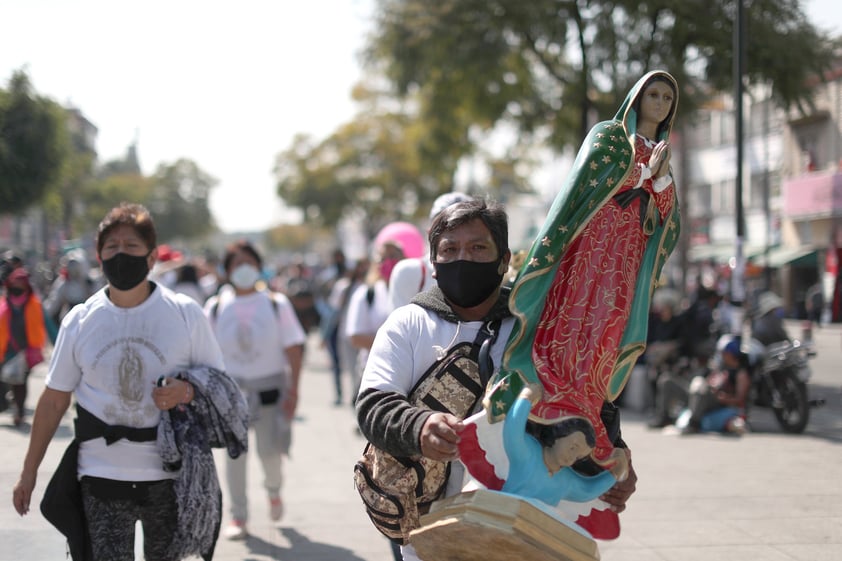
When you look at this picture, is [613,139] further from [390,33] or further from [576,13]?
[390,33]

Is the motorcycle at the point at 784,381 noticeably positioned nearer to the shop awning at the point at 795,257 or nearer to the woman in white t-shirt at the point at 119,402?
the woman in white t-shirt at the point at 119,402

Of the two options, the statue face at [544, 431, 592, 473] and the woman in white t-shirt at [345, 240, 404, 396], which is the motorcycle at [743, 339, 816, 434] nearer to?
the woman in white t-shirt at [345, 240, 404, 396]

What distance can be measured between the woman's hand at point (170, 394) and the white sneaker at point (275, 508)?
3030 mm

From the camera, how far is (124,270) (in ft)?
13.4

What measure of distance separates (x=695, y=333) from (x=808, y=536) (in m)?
7.22

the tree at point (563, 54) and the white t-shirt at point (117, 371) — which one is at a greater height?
the tree at point (563, 54)

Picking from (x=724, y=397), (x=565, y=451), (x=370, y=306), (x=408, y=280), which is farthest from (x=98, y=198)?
(x=565, y=451)

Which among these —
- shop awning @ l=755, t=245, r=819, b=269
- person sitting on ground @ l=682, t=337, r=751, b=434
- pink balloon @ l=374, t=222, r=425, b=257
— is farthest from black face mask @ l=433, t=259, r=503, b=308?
shop awning @ l=755, t=245, r=819, b=269

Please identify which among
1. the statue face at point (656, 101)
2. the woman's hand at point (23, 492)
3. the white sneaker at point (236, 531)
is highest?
the statue face at point (656, 101)

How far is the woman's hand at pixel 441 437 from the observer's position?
2641 mm

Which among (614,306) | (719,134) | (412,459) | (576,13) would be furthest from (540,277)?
(719,134)

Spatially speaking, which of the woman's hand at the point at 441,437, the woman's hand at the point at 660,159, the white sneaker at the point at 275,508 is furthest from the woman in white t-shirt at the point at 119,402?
the white sneaker at the point at 275,508

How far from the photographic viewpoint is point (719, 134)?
151ft

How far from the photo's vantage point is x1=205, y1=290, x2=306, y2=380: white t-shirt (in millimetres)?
6875
